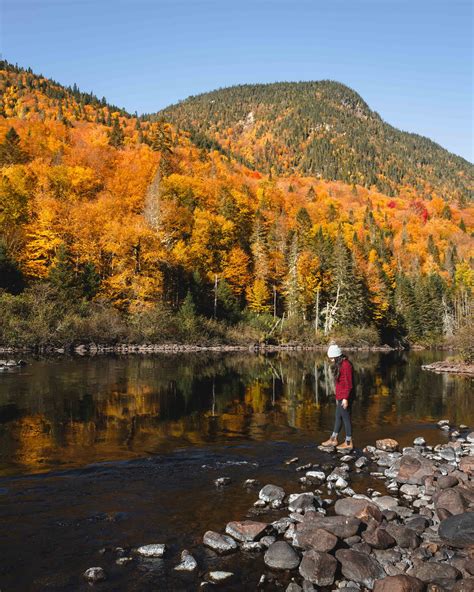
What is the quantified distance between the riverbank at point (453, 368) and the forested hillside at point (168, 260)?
899 cm

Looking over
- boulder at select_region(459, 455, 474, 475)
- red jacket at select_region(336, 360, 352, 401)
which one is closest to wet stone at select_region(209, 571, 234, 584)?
boulder at select_region(459, 455, 474, 475)

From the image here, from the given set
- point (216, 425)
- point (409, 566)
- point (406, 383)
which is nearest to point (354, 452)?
point (216, 425)

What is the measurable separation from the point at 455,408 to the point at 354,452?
32.0 ft

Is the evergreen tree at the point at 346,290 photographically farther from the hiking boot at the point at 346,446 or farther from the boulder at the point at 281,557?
the boulder at the point at 281,557

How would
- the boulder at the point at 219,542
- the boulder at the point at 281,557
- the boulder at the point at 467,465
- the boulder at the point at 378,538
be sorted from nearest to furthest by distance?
the boulder at the point at 281,557
the boulder at the point at 219,542
the boulder at the point at 378,538
the boulder at the point at 467,465

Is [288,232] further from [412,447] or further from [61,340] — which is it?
[412,447]

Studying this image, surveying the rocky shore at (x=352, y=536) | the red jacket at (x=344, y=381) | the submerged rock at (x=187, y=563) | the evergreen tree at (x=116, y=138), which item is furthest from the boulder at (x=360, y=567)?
the evergreen tree at (x=116, y=138)

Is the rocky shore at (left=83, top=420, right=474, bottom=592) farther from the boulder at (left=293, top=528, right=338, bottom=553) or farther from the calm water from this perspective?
the calm water

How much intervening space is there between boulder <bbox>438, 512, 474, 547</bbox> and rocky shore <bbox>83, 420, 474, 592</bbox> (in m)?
0.01

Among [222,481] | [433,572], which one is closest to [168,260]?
[222,481]

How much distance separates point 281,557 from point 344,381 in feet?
21.2

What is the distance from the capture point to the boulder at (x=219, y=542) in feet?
24.0

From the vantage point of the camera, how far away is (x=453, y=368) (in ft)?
125

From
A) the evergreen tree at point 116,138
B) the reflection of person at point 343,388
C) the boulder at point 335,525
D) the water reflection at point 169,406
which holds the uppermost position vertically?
the evergreen tree at point 116,138
